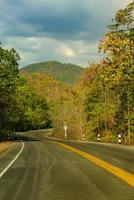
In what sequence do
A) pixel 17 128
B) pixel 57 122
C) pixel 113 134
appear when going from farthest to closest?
pixel 17 128
pixel 57 122
pixel 113 134

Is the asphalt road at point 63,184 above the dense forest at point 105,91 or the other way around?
the other way around

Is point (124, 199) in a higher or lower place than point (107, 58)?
lower

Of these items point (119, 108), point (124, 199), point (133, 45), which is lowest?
point (124, 199)

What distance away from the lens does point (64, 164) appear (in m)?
20.2

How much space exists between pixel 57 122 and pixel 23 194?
4233 inches

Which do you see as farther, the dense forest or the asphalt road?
the dense forest

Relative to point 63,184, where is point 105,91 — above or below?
above

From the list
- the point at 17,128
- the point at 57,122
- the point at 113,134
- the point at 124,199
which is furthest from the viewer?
the point at 17,128

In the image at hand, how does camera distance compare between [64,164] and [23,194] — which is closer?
[23,194]

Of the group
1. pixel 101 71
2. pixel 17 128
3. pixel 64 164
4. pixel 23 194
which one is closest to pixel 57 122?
pixel 17 128

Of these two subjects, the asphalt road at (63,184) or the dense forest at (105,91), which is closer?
the asphalt road at (63,184)

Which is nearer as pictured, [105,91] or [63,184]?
[63,184]

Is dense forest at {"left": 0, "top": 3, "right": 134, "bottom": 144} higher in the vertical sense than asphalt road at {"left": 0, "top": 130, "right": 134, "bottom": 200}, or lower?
higher

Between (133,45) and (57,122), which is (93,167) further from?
(57,122)
